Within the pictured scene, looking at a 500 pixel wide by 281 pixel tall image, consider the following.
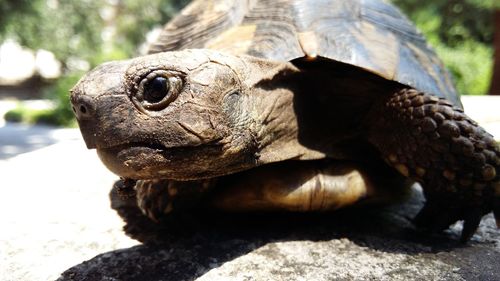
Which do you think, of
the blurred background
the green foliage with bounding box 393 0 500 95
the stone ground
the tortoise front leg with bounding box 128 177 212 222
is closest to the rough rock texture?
the stone ground

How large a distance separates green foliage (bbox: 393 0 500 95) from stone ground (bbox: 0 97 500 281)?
23.5 feet

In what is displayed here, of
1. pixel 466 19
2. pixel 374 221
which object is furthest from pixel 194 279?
pixel 466 19

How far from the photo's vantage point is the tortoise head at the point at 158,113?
1206 millimetres

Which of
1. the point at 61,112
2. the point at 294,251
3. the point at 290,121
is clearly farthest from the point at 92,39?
the point at 294,251

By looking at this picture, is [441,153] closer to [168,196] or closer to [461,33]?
[168,196]

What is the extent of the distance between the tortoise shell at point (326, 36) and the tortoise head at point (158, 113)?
18.9 inches

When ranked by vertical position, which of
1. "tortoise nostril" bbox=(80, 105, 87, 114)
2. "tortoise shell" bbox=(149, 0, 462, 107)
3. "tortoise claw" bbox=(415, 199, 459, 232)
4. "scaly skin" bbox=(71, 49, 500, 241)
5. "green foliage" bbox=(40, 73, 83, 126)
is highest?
"green foliage" bbox=(40, 73, 83, 126)

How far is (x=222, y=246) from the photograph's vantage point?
5.51ft

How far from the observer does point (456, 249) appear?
169 cm

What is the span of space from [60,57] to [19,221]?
49.2 ft

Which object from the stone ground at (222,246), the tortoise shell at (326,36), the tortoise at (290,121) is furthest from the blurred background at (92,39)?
the tortoise at (290,121)

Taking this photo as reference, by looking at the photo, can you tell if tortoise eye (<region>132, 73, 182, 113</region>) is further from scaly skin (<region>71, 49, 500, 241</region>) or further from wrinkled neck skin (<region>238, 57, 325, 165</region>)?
wrinkled neck skin (<region>238, 57, 325, 165</region>)

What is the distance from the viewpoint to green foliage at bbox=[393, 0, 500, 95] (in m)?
9.23

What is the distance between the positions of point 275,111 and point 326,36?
446 millimetres
